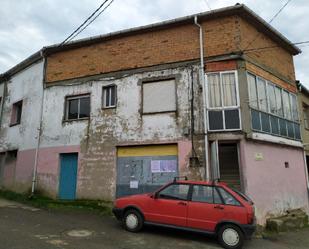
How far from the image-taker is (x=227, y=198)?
785 cm

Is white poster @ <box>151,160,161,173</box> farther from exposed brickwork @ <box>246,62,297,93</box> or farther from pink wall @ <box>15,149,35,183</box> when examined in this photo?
pink wall @ <box>15,149,35,183</box>

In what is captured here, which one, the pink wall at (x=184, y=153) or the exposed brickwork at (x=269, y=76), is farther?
the exposed brickwork at (x=269, y=76)

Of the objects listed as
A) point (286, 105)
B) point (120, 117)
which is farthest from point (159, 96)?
point (286, 105)

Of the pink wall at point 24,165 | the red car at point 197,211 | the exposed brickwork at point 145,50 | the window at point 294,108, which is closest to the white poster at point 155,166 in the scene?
the red car at point 197,211

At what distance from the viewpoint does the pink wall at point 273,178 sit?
1057 centimetres

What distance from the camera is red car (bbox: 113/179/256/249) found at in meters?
7.56

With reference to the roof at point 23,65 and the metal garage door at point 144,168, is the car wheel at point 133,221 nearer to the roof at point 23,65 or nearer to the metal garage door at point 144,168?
the metal garage door at point 144,168

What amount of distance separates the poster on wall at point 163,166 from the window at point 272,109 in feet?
10.5

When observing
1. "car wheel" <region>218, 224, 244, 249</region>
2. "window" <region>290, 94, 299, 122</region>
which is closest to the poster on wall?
"car wheel" <region>218, 224, 244, 249</region>

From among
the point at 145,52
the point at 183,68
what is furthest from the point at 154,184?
the point at 145,52

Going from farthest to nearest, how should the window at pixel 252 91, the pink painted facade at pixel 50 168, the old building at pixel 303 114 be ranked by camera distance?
the old building at pixel 303 114, the pink painted facade at pixel 50 168, the window at pixel 252 91

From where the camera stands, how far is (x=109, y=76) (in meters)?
13.0

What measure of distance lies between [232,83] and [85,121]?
6261 mm

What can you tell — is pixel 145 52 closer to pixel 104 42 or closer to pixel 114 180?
pixel 104 42
